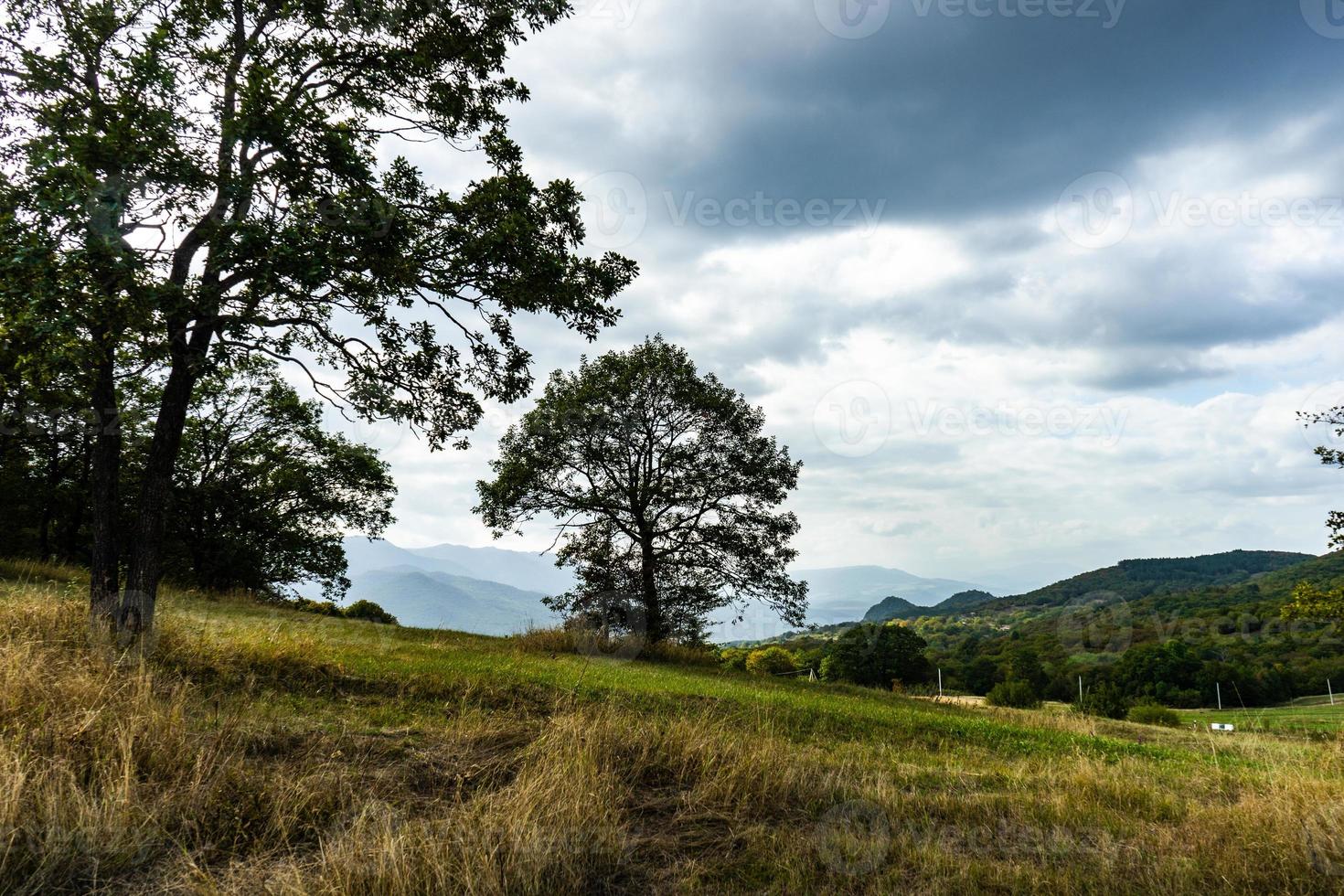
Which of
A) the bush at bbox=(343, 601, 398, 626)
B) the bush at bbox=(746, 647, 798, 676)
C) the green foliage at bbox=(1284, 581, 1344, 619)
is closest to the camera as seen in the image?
the green foliage at bbox=(1284, 581, 1344, 619)

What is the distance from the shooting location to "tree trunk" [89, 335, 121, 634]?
915 centimetres

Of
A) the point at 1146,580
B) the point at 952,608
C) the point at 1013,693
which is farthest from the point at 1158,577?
the point at 1013,693

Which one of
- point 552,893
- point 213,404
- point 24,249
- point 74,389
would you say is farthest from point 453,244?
point 213,404

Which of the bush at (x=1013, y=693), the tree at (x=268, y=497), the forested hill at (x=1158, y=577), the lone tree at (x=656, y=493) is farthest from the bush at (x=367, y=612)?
the forested hill at (x=1158, y=577)

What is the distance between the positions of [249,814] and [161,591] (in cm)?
1938

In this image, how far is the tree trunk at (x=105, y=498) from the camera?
915cm

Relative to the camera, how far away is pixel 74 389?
78.4 ft

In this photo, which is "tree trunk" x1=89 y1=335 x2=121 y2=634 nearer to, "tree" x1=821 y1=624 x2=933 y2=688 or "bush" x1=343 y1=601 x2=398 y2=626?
"bush" x1=343 y1=601 x2=398 y2=626

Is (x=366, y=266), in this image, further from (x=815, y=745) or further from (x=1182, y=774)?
(x=1182, y=774)
